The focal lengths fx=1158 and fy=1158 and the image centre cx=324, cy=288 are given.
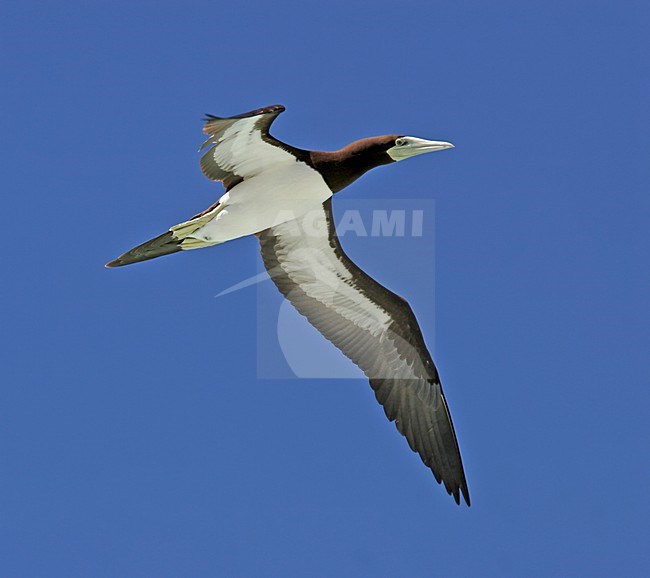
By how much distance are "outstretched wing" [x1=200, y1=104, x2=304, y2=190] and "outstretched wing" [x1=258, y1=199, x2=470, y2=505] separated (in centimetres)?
115

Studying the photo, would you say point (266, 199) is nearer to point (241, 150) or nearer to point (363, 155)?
point (241, 150)

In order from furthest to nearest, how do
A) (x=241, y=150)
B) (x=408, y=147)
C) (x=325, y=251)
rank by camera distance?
(x=325, y=251), (x=408, y=147), (x=241, y=150)

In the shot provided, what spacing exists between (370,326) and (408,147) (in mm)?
2866

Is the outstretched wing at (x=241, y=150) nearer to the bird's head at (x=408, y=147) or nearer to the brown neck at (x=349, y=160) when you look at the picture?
the brown neck at (x=349, y=160)

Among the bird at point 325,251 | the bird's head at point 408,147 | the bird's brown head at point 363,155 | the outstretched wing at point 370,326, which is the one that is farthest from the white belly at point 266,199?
the bird's head at point 408,147

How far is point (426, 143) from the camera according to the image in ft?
49.2

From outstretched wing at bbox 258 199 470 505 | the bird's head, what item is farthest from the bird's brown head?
outstretched wing at bbox 258 199 470 505

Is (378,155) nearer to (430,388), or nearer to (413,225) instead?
(413,225)

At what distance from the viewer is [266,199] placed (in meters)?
15.0

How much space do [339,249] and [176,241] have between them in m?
2.34

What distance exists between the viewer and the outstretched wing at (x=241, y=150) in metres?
13.8

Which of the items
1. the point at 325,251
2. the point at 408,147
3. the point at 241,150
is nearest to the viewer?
the point at 241,150

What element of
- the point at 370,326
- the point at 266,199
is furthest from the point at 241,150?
the point at 370,326

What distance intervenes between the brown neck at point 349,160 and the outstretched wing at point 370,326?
2.76 ft
